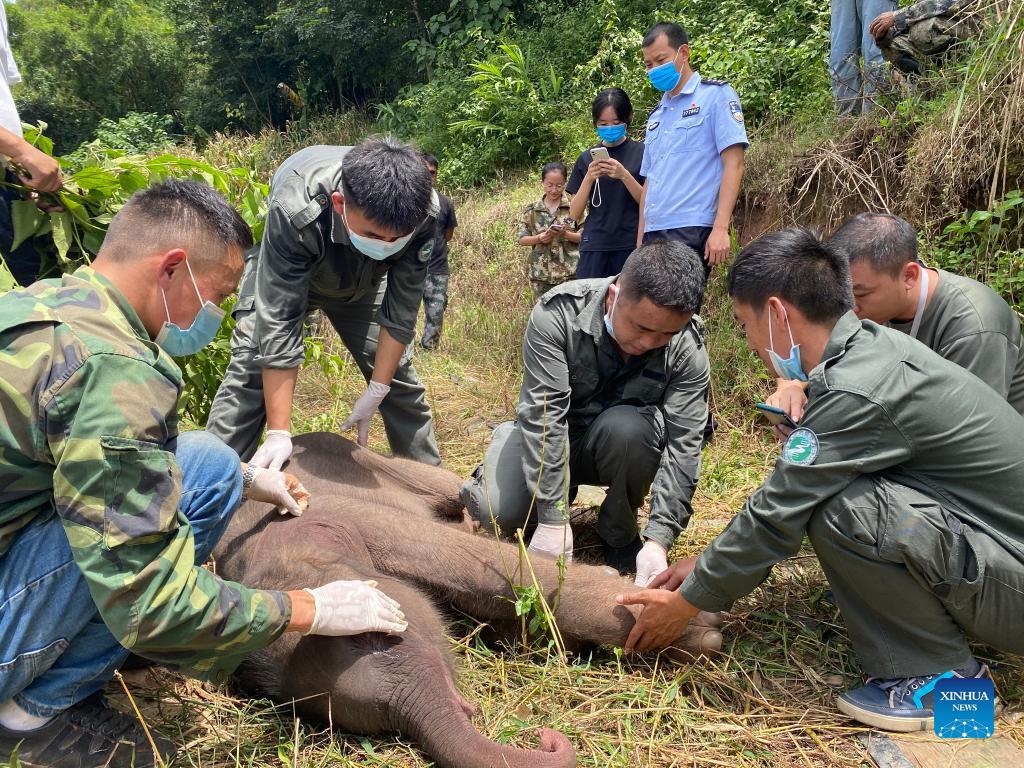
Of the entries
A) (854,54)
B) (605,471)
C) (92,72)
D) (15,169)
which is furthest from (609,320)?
(92,72)

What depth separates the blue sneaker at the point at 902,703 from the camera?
250 centimetres

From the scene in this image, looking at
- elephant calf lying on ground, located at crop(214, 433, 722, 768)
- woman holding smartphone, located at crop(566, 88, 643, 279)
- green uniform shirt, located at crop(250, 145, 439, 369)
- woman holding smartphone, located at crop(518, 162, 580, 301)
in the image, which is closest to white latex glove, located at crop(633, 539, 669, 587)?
elephant calf lying on ground, located at crop(214, 433, 722, 768)

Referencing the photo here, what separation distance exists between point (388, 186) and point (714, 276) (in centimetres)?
329

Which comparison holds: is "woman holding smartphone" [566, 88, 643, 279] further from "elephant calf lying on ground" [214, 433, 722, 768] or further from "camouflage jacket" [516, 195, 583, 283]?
"elephant calf lying on ground" [214, 433, 722, 768]

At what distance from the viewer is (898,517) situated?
2420 millimetres

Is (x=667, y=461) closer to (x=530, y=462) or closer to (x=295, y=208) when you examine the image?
(x=530, y=462)

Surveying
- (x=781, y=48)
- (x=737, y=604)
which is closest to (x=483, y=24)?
(x=781, y=48)

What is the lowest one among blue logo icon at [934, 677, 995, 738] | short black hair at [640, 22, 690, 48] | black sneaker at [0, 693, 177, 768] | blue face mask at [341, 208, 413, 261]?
blue logo icon at [934, 677, 995, 738]

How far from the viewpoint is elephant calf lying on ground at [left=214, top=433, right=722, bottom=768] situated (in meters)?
2.43

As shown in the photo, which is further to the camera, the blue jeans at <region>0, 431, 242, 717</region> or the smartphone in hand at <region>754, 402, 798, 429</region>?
the smartphone in hand at <region>754, 402, 798, 429</region>

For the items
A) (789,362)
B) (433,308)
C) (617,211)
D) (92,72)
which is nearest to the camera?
(789,362)

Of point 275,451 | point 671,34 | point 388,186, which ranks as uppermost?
point 671,34

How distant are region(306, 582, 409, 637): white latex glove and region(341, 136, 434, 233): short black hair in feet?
5.46

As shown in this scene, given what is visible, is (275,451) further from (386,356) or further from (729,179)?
(729,179)
